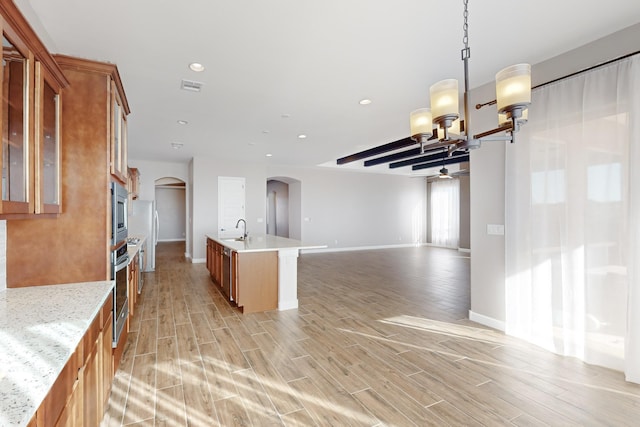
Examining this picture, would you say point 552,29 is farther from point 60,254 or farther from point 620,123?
point 60,254

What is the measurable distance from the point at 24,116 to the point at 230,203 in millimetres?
6624

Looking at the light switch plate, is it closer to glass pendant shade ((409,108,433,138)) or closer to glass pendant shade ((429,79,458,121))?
glass pendant shade ((409,108,433,138))

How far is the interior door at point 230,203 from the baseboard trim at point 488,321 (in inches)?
233

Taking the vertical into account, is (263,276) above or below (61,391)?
below

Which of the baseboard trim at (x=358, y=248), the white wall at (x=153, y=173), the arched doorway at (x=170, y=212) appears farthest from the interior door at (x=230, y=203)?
the arched doorway at (x=170, y=212)

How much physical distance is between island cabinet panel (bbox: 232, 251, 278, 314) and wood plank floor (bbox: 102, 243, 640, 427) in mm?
180

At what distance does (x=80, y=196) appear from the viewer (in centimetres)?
204

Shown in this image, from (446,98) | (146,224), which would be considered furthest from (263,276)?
(146,224)

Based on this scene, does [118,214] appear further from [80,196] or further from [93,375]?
[93,375]

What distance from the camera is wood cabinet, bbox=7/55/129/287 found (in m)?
1.95

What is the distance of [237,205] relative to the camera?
8.09 meters

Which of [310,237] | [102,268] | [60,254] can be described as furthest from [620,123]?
[310,237]

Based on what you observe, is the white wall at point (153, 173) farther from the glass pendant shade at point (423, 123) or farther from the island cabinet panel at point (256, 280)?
the glass pendant shade at point (423, 123)

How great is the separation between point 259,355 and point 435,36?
10.4ft
